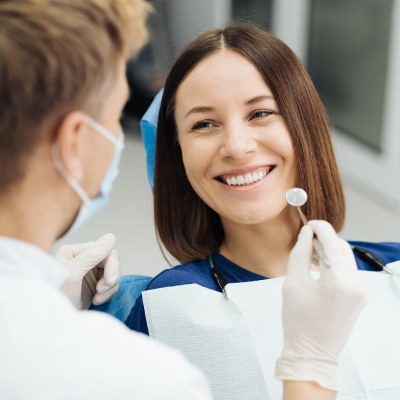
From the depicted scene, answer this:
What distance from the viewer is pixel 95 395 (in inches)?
37.0

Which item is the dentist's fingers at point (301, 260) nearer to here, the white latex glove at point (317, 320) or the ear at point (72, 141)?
the white latex glove at point (317, 320)

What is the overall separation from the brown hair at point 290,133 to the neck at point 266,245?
0.22 ft

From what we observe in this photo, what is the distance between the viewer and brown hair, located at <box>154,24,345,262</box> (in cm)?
173

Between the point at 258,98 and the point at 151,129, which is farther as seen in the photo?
the point at 151,129

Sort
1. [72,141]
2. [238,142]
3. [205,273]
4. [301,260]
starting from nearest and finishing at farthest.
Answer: [72,141] → [301,260] → [238,142] → [205,273]

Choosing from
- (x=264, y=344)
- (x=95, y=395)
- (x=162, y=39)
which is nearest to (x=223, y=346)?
(x=264, y=344)

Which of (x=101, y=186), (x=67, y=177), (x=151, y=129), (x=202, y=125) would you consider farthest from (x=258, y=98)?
(x=67, y=177)

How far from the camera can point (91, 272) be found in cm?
185

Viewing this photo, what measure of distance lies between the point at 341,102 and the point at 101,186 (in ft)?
12.1

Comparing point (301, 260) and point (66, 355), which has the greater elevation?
point (66, 355)

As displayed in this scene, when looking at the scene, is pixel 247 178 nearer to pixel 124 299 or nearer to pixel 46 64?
pixel 124 299

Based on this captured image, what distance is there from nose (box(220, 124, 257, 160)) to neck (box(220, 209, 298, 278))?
0.66 ft

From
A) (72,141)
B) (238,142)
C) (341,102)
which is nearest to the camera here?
(72,141)

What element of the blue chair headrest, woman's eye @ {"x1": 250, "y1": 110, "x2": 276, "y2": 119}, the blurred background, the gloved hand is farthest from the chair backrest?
the blurred background
